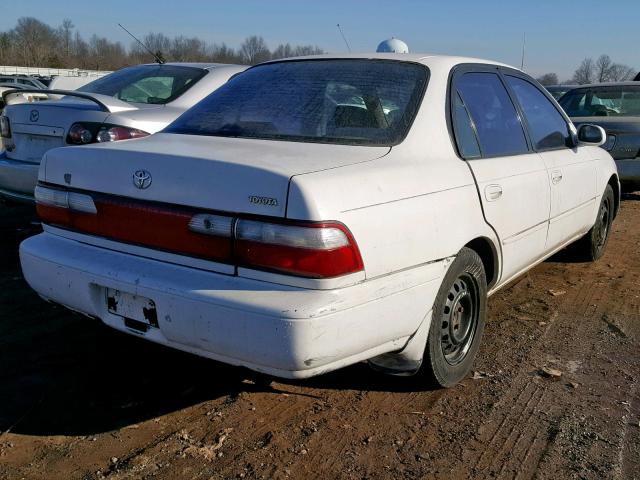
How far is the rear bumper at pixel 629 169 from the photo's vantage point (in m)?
7.95

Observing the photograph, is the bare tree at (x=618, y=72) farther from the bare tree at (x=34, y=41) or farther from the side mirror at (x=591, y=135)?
the bare tree at (x=34, y=41)

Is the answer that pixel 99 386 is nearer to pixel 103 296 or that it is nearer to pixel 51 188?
pixel 103 296

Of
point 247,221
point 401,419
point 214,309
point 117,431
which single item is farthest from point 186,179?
point 401,419

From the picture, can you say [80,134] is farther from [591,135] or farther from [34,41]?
[34,41]

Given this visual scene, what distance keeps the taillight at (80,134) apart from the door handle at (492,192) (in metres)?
3.16

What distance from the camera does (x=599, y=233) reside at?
222 inches

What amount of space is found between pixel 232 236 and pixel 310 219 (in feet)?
1.07

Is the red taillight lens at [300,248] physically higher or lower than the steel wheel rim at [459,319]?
higher

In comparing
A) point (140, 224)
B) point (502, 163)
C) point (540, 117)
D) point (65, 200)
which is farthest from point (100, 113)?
point (540, 117)

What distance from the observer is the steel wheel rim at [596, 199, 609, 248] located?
5551 millimetres

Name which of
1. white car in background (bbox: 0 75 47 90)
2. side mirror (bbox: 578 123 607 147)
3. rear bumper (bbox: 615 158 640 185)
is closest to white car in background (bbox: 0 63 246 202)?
side mirror (bbox: 578 123 607 147)

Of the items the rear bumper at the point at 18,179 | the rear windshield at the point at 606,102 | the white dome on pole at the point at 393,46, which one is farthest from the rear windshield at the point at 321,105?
the rear windshield at the point at 606,102

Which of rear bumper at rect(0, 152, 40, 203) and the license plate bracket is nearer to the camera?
the license plate bracket

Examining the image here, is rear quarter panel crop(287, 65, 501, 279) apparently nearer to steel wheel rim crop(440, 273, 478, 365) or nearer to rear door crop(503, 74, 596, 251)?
steel wheel rim crop(440, 273, 478, 365)
